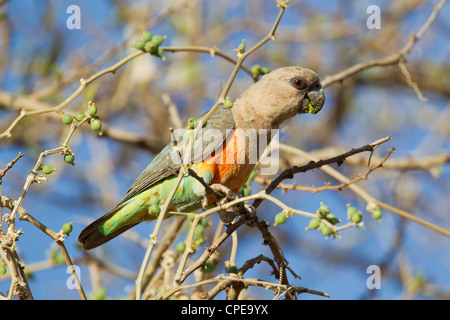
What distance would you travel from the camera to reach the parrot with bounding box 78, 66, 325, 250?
401 cm

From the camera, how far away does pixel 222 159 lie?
402 cm

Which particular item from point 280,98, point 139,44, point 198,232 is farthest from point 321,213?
point 280,98

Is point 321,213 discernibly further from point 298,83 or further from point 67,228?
point 298,83

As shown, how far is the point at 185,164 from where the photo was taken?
95.4 inches

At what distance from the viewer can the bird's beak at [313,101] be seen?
14.6ft

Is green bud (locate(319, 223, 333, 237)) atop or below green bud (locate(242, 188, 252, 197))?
below

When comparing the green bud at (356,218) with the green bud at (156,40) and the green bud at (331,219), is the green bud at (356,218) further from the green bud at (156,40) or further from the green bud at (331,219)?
the green bud at (156,40)

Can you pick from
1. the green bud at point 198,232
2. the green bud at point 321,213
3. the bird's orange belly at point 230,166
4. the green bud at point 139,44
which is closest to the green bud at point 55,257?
the green bud at point 198,232

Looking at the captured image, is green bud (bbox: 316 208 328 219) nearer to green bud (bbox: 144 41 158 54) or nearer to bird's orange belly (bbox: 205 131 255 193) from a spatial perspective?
bird's orange belly (bbox: 205 131 255 193)

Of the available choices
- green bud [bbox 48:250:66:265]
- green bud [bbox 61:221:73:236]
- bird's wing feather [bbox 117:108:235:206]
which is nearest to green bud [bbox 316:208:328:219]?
green bud [bbox 61:221:73:236]

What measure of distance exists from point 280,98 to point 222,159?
812 mm

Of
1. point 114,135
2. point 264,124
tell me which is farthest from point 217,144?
point 114,135

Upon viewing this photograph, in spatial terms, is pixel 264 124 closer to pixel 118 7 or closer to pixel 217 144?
pixel 217 144
